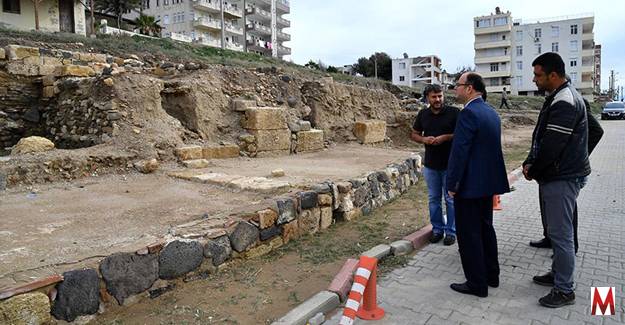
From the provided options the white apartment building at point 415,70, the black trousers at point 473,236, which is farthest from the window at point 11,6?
the white apartment building at point 415,70

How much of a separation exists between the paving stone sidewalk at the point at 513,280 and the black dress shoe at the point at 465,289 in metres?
0.05

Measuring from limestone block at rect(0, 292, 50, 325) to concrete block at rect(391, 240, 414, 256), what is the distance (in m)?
3.17

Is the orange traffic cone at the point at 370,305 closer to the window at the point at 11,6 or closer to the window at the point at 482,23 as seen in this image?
the window at the point at 11,6

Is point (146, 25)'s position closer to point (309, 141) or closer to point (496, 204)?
point (309, 141)

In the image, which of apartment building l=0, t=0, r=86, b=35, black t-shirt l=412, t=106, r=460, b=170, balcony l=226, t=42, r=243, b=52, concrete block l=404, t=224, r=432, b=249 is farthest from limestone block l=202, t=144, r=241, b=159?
balcony l=226, t=42, r=243, b=52

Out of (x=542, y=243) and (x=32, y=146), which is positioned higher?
(x=32, y=146)

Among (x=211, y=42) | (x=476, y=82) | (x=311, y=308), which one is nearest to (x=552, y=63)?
(x=476, y=82)

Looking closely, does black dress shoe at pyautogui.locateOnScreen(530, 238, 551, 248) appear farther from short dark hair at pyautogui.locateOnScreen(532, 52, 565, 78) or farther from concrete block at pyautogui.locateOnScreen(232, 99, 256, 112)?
concrete block at pyautogui.locateOnScreen(232, 99, 256, 112)

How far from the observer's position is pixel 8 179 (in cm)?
582

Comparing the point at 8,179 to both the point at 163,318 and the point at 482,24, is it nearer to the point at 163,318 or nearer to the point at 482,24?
the point at 163,318

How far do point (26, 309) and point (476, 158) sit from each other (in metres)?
3.35

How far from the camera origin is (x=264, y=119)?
9438 millimetres

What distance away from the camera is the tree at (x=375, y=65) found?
63250 millimetres

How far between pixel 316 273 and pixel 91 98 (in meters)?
6.42
